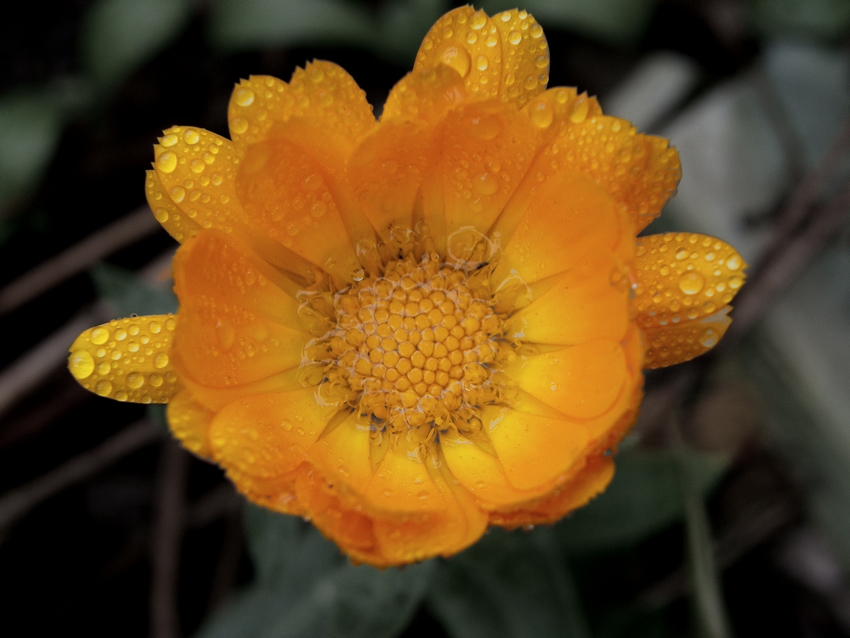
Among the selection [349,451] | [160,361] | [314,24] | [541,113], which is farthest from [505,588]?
[314,24]

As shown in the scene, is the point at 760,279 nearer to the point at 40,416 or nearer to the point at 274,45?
the point at 274,45

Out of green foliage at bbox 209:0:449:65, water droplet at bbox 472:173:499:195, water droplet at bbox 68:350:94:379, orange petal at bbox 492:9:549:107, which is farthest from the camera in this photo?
green foliage at bbox 209:0:449:65

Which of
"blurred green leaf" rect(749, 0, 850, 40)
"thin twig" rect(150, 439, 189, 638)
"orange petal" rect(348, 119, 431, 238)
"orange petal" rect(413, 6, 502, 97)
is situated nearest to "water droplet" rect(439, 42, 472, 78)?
"orange petal" rect(413, 6, 502, 97)

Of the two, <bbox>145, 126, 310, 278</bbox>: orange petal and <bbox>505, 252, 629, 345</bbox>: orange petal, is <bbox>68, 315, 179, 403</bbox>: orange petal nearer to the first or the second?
<bbox>145, 126, 310, 278</bbox>: orange petal

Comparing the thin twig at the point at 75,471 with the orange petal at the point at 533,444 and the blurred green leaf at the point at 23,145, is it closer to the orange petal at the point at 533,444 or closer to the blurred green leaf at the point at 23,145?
the blurred green leaf at the point at 23,145

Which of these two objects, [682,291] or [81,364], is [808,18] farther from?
[81,364]

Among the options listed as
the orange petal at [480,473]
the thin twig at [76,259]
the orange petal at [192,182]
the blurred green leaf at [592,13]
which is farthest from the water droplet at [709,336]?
the thin twig at [76,259]
